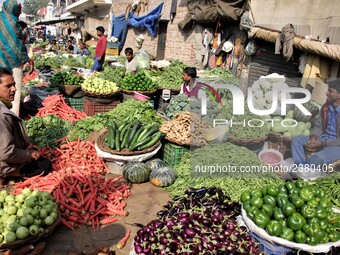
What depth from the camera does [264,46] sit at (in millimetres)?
8281

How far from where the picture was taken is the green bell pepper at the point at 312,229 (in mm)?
2688

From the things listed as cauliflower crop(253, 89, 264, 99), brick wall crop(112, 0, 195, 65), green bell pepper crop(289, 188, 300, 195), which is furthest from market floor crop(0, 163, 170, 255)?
brick wall crop(112, 0, 195, 65)

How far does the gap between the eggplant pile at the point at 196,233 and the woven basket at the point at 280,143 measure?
246cm

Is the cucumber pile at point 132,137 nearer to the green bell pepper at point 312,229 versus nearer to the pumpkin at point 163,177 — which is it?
the pumpkin at point 163,177

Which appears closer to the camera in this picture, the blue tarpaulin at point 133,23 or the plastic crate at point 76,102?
the plastic crate at point 76,102

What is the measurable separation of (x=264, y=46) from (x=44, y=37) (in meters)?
29.5

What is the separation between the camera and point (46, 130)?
6.01 m

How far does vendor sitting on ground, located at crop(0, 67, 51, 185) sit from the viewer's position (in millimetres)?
3609

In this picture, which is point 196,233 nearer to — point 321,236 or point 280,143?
point 321,236

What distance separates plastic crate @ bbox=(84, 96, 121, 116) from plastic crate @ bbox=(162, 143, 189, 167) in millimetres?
2734

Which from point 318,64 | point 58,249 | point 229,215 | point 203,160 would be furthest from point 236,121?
point 58,249

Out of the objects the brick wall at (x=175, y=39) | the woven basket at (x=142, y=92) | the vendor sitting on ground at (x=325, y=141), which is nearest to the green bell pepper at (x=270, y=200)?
the vendor sitting on ground at (x=325, y=141)

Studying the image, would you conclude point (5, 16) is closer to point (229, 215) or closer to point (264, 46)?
point (229, 215)

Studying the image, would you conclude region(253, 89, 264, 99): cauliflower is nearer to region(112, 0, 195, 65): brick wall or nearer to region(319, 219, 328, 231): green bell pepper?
region(319, 219, 328, 231): green bell pepper
